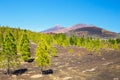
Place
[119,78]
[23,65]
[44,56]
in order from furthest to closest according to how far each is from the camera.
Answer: [23,65] → [44,56] → [119,78]

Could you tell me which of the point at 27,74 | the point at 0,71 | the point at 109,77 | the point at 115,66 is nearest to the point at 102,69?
the point at 115,66

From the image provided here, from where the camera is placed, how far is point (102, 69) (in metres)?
70.7

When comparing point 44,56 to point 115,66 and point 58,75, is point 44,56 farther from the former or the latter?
point 115,66

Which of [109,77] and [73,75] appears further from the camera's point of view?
[73,75]

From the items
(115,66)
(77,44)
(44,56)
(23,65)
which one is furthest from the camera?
(77,44)

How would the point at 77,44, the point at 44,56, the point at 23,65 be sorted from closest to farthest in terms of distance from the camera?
the point at 44,56 < the point at 23,65 < the point at 77,44

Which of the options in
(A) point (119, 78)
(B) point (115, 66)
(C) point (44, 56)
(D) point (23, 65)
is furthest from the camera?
(D) point (23, 65)

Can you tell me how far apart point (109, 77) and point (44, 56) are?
21.2 metres

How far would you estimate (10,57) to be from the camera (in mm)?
66875

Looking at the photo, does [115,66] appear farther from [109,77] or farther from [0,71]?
[0,71]

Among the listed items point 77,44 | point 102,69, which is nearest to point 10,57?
point 102,69

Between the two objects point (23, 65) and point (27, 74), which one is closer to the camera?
point (27, 74)

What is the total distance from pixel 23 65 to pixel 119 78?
1640 inches

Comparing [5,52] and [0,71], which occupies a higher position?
[5,52]
